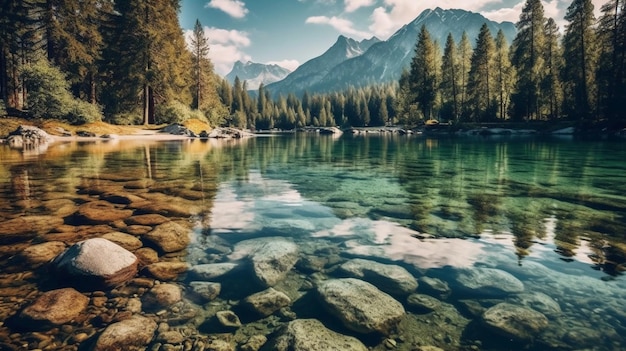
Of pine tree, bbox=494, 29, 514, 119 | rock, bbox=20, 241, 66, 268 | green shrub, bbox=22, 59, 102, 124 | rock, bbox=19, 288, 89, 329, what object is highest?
pine tree, bbox=494, 29, 514, 119

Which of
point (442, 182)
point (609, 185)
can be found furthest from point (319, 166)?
point (609, 185)

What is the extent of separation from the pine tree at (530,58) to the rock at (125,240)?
5672 centimetres

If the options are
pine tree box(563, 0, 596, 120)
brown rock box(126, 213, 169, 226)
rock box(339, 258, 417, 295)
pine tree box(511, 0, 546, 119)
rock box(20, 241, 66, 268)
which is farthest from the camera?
pine tree box(511, 0, 546, 119)

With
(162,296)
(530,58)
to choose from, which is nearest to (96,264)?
(162,296)

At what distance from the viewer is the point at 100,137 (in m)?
35.7

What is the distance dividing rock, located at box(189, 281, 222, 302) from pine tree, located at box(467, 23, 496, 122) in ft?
200

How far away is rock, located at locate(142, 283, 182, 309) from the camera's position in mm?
4391

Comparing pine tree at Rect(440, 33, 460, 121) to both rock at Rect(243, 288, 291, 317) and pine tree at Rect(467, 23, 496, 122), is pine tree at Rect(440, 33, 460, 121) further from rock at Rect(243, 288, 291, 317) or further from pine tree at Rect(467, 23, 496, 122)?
rock at Rect(243, 288, 291, 317)

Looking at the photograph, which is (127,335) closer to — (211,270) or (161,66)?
(211,270)

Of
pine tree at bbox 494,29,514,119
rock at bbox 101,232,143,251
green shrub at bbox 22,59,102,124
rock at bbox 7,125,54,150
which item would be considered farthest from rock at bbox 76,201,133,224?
pine tree at bbox 494,29,514,119

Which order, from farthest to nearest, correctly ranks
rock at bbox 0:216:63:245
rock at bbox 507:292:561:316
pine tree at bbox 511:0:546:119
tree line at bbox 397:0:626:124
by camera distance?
pine tree at bbox 511:0:546:119, tree line at bbox 397:0:626:124, rock at bbox 0:216:63:245, rock at bbox 507:292:561:316

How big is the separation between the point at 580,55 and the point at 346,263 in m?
55.4

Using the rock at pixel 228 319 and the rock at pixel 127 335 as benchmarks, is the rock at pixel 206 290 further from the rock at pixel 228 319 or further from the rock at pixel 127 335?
the rock at pixel 127 335

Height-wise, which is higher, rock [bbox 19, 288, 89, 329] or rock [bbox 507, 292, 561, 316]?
rock [bbox 19, 288, 89, 329]
